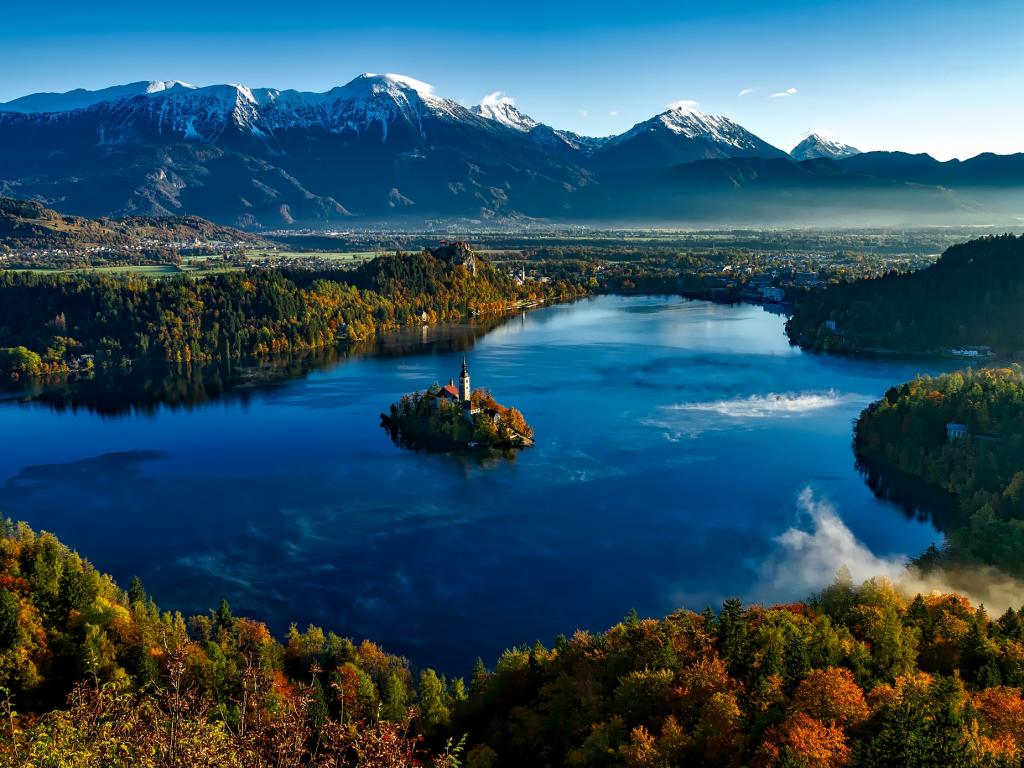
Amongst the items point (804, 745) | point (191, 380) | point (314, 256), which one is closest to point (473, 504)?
point (804, 745)

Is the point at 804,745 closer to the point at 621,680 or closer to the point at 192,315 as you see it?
the point at 621,680

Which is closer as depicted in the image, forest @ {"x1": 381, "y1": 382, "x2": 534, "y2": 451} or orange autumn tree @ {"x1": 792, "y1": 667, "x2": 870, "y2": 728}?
orange autumn tree @ {"x1": 792, "y1": 667, "x2": 870, "y2": 728}

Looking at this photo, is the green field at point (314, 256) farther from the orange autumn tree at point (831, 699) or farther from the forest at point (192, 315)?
the orange autumn tree at point (831, 699)

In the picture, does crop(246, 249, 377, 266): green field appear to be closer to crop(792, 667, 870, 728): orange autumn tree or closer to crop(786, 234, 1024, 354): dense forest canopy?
crop(786, 234, 1024, 354): dense forest canopy

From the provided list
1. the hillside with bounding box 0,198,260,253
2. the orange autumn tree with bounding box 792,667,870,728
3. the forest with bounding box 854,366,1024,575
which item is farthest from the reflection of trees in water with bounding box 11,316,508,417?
the hillside with bounding box 0,198,260,253

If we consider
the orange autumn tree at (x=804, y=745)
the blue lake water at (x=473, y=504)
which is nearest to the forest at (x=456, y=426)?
the blue lake water at (x=473, y=504)

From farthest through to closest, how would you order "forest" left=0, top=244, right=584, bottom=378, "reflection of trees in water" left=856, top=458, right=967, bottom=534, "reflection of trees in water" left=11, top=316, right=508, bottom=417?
1. "forest" left=0, top=244, right=584, bottom=378
2. "reflection of trees in water" left=11, top=316, right=508, bottom=417
3. "reflection of trees in water" left=856, top=458, right=967, bottom=534
